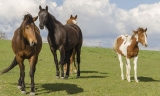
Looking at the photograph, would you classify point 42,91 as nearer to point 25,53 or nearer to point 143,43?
point 25,53

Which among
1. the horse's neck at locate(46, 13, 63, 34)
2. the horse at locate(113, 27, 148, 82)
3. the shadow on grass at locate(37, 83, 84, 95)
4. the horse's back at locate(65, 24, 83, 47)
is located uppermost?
the horse's neck at locate(46, 13, 63, 34)

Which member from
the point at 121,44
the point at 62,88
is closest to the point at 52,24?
the point at 62,88

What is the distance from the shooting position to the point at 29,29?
7.83 m

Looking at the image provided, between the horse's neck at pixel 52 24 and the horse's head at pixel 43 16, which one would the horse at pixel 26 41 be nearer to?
the horse's head at pixel 43 16

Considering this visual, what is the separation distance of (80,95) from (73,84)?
1871mm

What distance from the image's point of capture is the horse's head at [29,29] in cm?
765

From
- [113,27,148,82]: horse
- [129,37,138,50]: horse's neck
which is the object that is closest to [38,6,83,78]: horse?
[113,27,148,82]: horse

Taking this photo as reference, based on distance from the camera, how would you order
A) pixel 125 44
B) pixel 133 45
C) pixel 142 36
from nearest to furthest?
pixel 142 36, pixel 133 45, pixel 125 44

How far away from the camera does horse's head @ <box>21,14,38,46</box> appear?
765 cm

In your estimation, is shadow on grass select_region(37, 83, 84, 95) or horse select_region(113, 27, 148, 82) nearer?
shadow on grass select_region(37, 83, 84, 95)

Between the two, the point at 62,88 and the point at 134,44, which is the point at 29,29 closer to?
the point at 62,88

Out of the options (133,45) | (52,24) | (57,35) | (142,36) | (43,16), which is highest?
(43,16)

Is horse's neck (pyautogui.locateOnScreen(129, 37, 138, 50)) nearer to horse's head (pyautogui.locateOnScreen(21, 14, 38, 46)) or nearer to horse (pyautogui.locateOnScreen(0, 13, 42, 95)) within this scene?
horse (pyautogui.locateOnScreen(0, 13, 42, 95))

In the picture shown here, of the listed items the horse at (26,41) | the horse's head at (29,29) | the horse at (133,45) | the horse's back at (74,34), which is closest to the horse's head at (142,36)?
the horse at (133,45)
